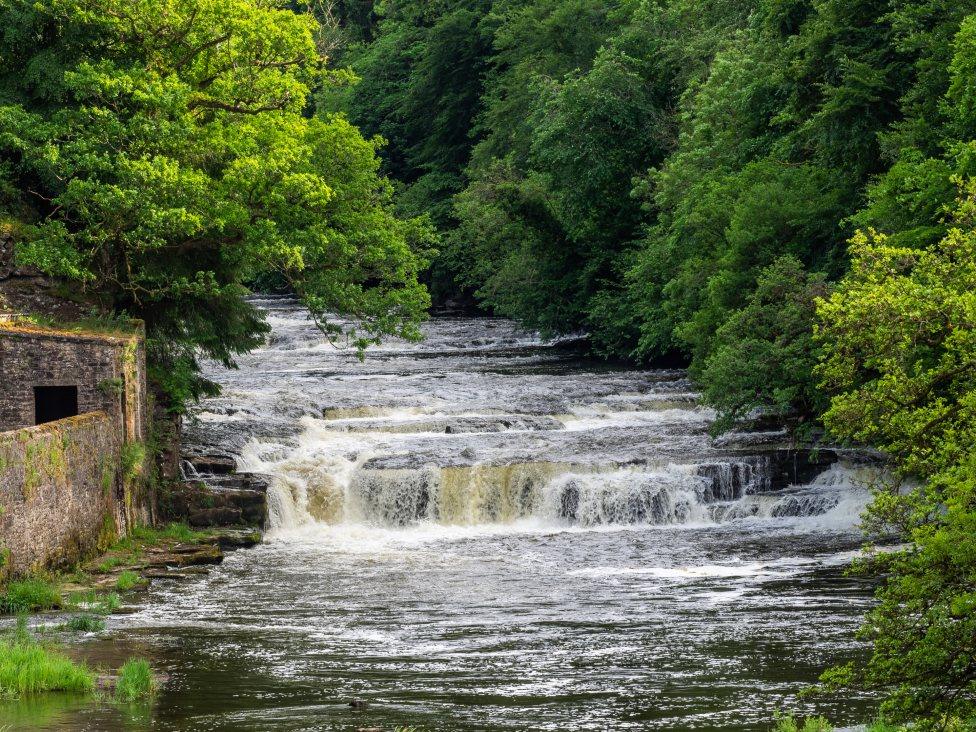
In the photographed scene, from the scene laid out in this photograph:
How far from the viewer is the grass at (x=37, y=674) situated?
15859mm

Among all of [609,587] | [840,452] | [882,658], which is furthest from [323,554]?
[882,658]

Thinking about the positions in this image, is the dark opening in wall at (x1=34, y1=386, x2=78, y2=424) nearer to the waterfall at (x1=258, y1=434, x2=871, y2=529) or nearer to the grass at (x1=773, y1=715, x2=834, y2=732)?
the waterfall at (x1=258, y1=434, x2=871, y2=529)

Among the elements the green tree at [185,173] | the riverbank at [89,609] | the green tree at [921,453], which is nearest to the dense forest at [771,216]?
the green tree at [921,453]

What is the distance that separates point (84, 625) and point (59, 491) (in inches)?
128

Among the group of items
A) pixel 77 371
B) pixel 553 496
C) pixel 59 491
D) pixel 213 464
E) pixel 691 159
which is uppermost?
pixel 691 159

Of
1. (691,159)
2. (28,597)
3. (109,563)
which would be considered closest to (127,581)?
(109,563)

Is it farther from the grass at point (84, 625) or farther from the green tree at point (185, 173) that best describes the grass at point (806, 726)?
the green tree at point (185, 173)

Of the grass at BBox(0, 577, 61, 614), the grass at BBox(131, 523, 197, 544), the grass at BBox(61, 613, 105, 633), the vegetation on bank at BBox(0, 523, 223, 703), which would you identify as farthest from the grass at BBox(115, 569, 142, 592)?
the grass at BBox(61, 613, 105, 633)

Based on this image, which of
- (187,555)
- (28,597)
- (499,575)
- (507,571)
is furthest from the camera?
(187,555)

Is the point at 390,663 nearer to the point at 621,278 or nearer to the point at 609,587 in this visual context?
the point at 609,587

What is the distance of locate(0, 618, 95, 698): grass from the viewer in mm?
15859

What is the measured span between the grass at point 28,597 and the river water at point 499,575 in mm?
1057

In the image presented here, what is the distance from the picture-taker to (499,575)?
79.6 ft

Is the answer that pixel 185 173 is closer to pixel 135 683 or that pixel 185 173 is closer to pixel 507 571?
pixel 507 571
